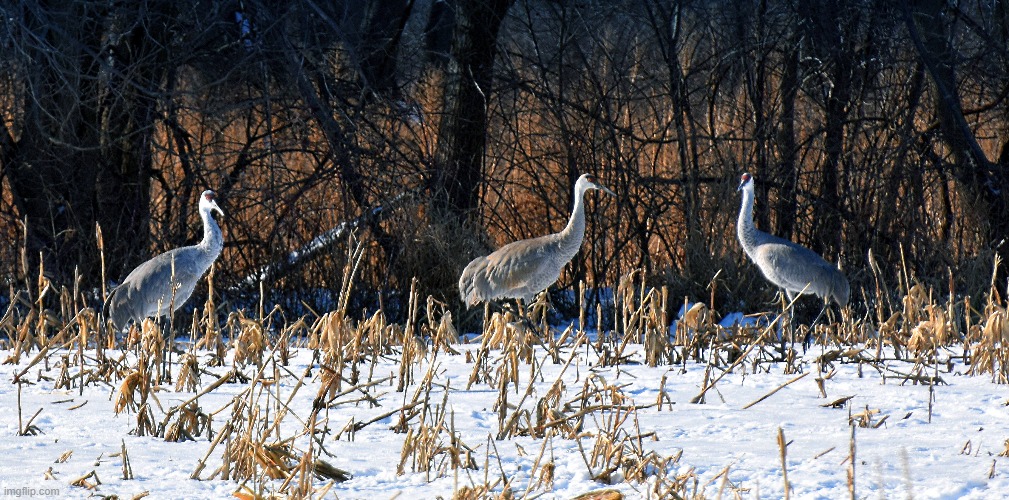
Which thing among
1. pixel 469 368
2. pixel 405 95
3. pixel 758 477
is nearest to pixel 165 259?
pixel 469 368

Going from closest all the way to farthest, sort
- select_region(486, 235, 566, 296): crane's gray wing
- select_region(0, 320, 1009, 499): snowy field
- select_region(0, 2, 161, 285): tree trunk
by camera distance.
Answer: select_region(0, 320, 1009, 499): snowy field
select_region(486, 235, 566, 296): crane's gray wing
select_region(0, 2, 161, 285): tree trunk

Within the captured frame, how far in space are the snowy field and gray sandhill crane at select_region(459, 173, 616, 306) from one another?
2.91 meters

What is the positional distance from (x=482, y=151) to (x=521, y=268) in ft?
11.3

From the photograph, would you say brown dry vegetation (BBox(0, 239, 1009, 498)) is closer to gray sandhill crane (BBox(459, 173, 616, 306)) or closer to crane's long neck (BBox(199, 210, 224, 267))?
gray sandhill crane (BBox(459, 173, 616, 306))

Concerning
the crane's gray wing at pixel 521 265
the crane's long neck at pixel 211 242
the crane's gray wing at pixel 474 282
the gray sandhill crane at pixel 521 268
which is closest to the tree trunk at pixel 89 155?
the crane's long neck at pixel 211 242

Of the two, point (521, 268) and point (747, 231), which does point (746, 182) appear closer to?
point (747, 231)

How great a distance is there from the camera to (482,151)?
→ 1184 cm

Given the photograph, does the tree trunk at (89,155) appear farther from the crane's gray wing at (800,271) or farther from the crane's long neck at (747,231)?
the crane's gray wing at (800,271)

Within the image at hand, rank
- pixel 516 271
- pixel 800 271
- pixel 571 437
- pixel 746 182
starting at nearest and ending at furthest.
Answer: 1. pixel 571 437
2. pixel 516 271
3. pixel 800 271
4. pixel 746 182

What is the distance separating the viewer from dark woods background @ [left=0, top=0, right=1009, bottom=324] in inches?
426

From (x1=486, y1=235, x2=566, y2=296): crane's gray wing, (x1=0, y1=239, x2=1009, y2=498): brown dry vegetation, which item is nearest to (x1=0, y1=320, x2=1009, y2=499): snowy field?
(x1=0, y1=239, x2=1009, y2=498): brown dry vegetation

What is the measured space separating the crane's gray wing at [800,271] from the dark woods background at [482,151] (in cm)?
154

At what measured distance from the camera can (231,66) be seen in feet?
37.1

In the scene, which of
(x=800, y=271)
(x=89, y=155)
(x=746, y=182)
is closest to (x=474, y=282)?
(x=800, y=271)
